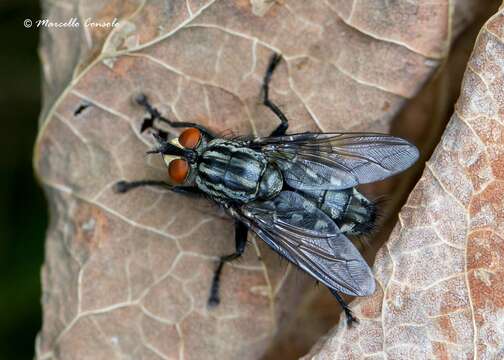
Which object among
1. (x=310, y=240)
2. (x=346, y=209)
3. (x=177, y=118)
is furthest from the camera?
(x=177, y=118)

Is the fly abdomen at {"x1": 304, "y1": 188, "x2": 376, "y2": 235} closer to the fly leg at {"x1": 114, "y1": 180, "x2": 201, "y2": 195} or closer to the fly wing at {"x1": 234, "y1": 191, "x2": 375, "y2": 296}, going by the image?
the fly wing at {"x1": 234, "y1": 191, "x2": 375, "y2": 296}

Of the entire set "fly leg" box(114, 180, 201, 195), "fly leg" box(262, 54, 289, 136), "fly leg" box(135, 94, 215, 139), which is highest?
"fly leg" box(262, 54, 289, 136)

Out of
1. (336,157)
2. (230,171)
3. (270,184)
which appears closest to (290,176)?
(270,184)

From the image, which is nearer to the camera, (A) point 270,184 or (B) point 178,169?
(B) point 178,169

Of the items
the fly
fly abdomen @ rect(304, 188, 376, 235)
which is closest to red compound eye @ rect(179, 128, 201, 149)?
the fly

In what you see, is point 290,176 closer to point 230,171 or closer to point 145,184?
point 230,171

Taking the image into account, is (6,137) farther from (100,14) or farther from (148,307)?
(148,307)

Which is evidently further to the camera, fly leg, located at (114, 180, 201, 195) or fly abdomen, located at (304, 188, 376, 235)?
fly leg, located at (114, 180, 201, 195)
